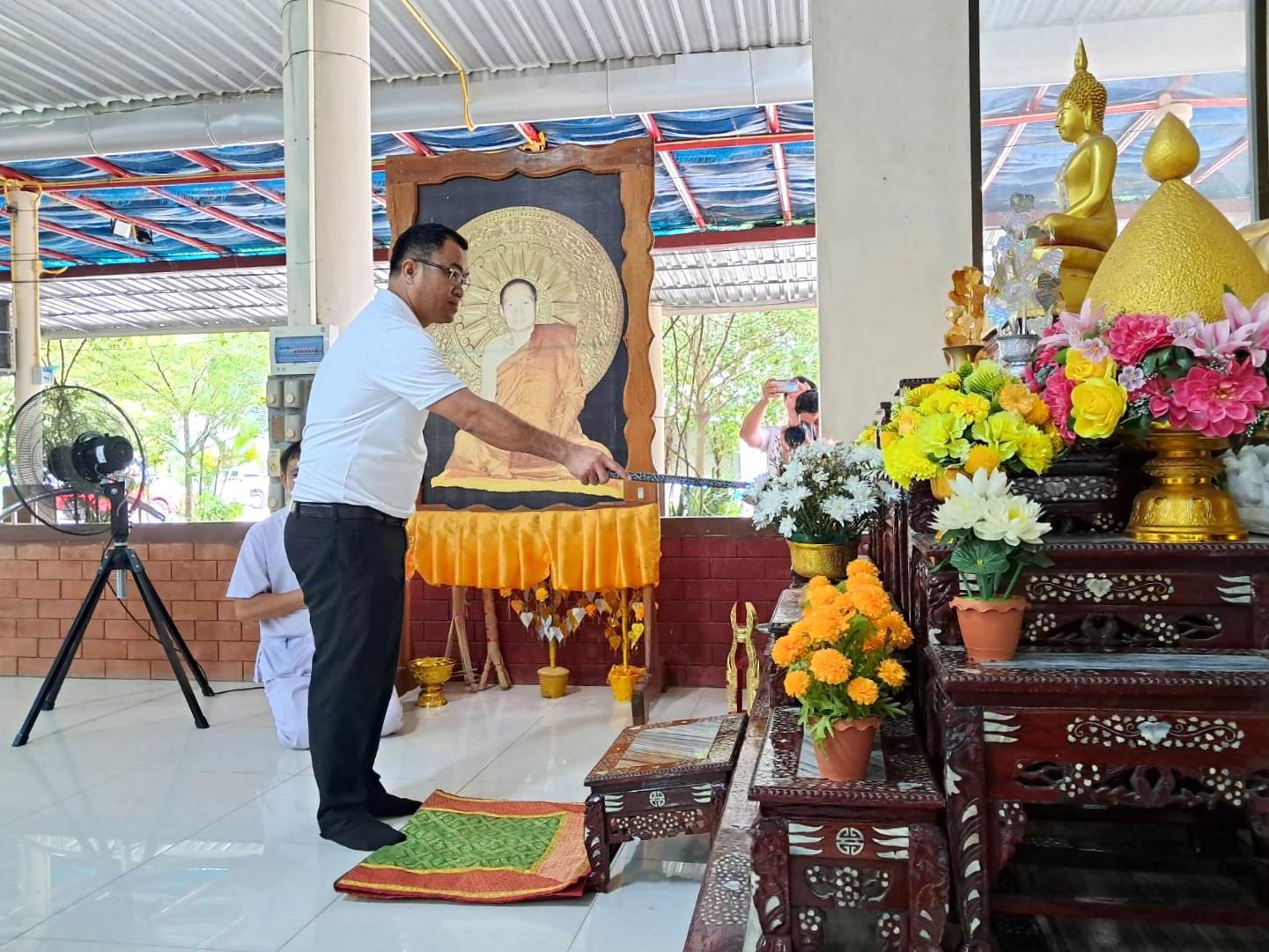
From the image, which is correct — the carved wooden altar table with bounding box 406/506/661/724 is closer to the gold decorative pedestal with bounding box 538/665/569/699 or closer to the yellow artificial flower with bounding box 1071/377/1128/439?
the gold decorative pedestal with bounding box 538/665/569/699

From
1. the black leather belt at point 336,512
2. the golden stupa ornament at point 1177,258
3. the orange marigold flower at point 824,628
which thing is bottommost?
the orange marigold flower at point 824,628

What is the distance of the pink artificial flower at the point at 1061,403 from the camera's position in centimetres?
143

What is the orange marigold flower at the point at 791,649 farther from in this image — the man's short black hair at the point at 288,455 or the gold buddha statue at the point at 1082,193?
the man's short black hair at the point at 288,455

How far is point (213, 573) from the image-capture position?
14.7 feet

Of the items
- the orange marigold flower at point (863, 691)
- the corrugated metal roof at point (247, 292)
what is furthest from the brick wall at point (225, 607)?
the corrugated metal roof at point (247, 292)

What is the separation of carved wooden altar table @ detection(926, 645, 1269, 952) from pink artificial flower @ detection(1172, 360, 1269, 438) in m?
0.32

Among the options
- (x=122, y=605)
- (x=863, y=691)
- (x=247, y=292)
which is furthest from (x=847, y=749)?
(x=247, y=292)

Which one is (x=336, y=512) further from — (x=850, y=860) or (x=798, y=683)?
(x=850, y=860)

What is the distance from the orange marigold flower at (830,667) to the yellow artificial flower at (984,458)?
0.33m

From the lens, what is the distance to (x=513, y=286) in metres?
4.14

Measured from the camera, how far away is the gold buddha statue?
1.82 m

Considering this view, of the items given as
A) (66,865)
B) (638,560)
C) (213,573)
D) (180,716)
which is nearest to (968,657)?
(66,865)

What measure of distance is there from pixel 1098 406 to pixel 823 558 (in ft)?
3.13

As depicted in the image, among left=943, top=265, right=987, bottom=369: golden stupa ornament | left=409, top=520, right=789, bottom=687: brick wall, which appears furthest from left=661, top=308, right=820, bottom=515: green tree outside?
left=943, top=265, right=987, bottom=369: golden stupa ornament
